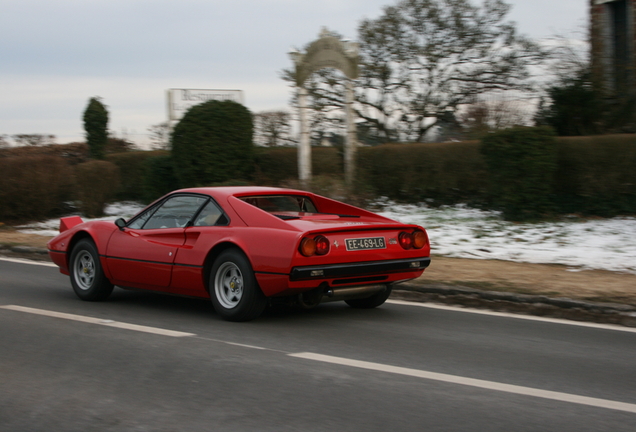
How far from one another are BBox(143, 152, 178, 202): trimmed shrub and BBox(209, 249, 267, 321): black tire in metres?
11.5

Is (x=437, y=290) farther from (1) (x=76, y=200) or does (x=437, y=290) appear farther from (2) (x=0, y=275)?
(1) (x=76, y=200)

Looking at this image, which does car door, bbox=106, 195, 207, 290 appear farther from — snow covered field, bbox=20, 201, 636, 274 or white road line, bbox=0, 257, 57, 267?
snow covered field, bbox=20, 201, 636, 274

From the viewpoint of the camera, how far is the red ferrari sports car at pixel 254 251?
20.6 ft

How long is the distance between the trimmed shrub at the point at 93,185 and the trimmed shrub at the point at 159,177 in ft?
3.31

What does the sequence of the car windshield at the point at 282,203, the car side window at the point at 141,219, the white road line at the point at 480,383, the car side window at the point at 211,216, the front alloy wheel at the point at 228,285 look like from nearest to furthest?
the white road line at the point at 480,383
the front alloy wheel at the point at 228,285
the car side window at the point at 211,216
the car windshield at the point at 282,203
the car side window at the point at 141,219

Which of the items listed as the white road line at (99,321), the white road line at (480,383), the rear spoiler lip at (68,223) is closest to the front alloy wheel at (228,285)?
the white road line at (99,321)

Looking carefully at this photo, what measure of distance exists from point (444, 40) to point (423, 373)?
653 inches

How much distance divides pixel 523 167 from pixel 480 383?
9.41m

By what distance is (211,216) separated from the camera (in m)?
7.00

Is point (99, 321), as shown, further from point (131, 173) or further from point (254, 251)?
point (131, 173)

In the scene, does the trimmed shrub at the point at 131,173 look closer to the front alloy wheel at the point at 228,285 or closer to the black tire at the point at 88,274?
the black tire at the point at 88,274

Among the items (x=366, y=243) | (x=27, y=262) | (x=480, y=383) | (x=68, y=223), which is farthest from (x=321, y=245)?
(x=27, y=262)

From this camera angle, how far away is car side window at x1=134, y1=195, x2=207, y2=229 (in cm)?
723

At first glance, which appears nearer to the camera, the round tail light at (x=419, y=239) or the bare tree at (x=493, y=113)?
the round tail light at (x=419, y=239)
